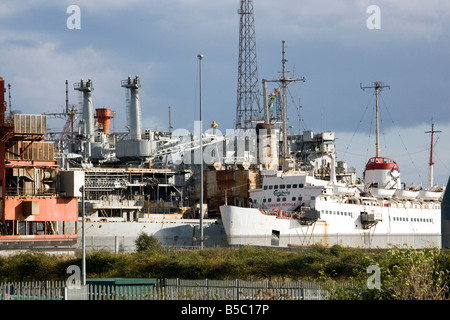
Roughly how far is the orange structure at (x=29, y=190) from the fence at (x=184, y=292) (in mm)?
25537

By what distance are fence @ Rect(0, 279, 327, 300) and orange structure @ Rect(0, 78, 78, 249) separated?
25.5 m

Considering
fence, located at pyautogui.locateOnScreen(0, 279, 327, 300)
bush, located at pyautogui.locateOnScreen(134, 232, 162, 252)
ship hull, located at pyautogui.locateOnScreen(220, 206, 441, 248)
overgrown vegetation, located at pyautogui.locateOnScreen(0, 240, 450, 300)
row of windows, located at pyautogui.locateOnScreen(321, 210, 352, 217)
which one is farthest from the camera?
row of windows, located at pyautogui.locateOnScreen(321, 210, 352, 217)

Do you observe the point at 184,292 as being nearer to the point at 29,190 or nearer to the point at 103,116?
the point at 29,190

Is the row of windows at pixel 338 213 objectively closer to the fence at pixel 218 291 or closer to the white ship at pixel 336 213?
the white ship at pixel 336 213

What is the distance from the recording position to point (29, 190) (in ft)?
200

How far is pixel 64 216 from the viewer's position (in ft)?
198

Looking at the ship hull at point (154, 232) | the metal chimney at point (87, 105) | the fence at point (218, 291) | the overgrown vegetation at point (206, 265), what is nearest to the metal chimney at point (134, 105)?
the metal chimney at point (87, 105)

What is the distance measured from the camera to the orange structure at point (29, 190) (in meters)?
57.3

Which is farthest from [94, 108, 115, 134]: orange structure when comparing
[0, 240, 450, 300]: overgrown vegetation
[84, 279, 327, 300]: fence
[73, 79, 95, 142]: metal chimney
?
[84, 279, 327, 300]: fence

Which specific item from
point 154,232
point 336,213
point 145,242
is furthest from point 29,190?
point 336,213

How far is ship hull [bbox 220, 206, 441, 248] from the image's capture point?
6906cm

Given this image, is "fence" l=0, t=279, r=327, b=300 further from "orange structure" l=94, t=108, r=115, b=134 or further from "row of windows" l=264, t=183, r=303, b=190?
"orange structure" l=94, t=108, r=115, b=134
